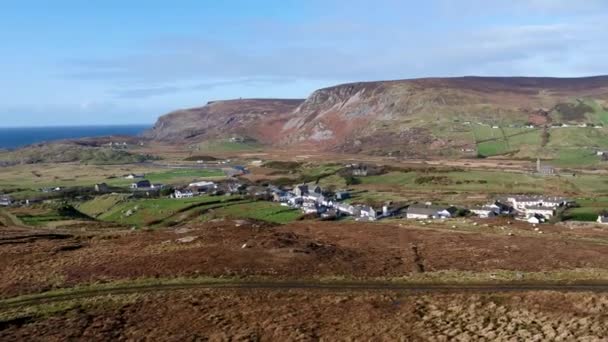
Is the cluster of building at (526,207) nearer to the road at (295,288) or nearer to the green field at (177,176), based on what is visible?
the road at (295,288)

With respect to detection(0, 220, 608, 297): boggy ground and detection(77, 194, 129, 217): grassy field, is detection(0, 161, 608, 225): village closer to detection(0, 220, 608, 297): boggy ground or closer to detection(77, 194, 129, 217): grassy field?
detection(77, 194, 129, 217): grassy field

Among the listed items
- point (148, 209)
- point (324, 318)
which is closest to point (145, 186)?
point (148, 209)

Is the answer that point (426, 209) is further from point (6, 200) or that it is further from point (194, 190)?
point (6, 200)

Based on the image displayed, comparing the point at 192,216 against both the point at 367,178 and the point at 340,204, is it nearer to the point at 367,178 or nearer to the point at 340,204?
the point at 340,204

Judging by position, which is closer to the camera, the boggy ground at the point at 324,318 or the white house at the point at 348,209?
the boggy ground at the point at 324,318

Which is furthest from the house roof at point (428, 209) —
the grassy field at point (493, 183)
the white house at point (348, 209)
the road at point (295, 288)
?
the road at point (295, 288)
